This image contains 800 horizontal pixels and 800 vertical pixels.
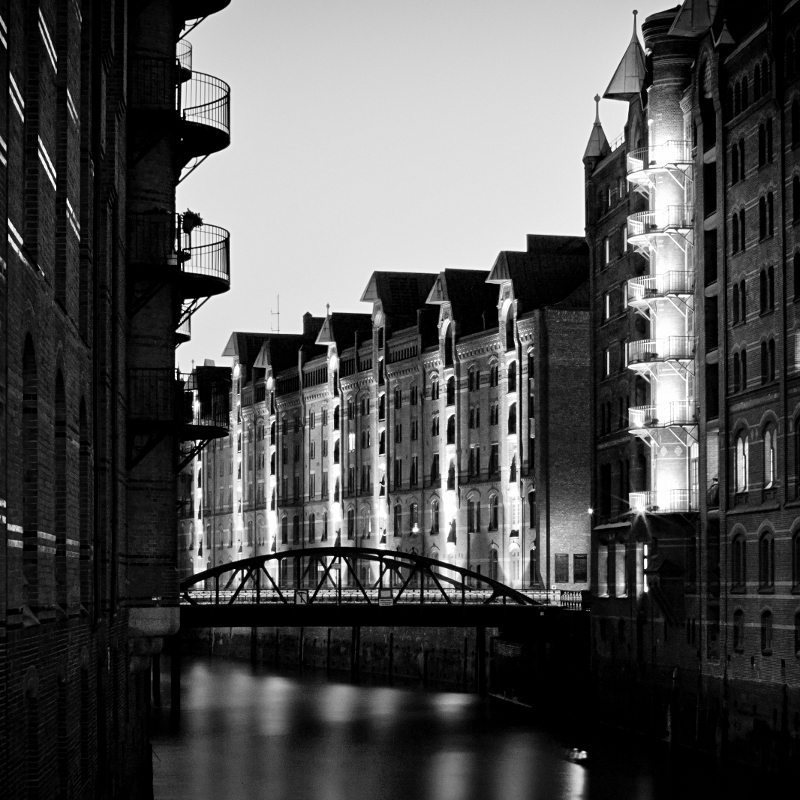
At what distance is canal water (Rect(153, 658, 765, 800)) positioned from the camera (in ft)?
132

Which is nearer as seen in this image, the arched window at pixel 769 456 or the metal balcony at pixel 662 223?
the arched window at pixel 769 456

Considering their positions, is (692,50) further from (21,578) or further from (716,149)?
(21,578)

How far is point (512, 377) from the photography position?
7481 cm

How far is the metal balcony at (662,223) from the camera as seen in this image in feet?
171

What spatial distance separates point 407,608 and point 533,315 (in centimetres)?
1634

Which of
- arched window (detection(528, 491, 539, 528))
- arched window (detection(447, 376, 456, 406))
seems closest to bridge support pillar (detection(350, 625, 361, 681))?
arched window (detection(447, 376, 456, 406))

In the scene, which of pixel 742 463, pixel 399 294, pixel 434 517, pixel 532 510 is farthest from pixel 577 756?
pixel 399 294

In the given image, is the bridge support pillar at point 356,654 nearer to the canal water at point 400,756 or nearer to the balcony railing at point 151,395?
the canal water at point 400,756

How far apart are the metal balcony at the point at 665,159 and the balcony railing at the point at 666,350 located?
17.6ft

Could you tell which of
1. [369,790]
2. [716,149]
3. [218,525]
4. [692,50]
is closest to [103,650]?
[369,790]

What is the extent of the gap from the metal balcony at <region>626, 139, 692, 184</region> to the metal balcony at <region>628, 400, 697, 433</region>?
293 inches

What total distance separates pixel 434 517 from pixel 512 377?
11640mm

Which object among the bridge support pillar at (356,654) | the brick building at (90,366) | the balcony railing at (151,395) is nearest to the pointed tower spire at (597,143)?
the bridge support pillar at (356,654)

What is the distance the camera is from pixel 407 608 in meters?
61.8
